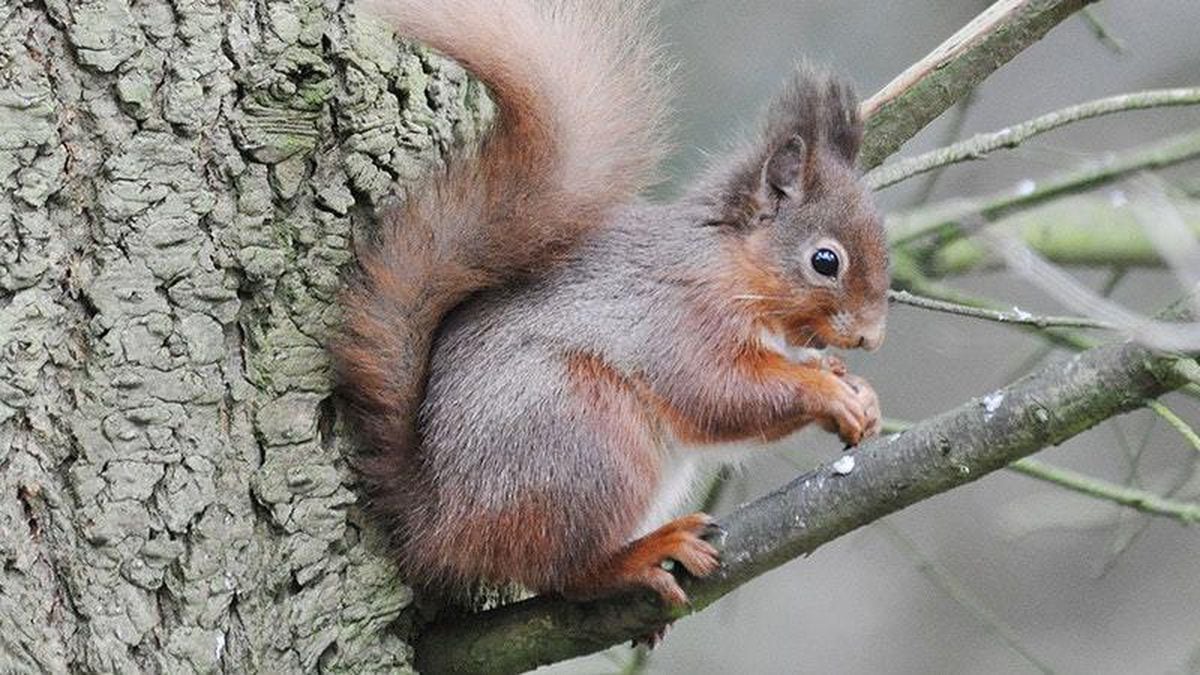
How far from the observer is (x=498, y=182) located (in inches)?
82.4

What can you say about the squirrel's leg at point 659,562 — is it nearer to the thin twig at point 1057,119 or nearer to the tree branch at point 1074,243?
the thin twig at point 1057,119

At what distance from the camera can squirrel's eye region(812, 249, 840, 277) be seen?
2266 mm

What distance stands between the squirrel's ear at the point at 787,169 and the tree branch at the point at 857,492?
60 cm

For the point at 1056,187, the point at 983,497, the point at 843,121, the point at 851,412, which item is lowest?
the point at 983,497

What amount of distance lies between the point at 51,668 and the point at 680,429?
33.0 inches

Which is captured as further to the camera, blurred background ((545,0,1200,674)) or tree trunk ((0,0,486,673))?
blurred background ((545,0,1200,674))

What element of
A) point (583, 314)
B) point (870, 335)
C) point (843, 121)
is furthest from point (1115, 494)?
point (583, 314)

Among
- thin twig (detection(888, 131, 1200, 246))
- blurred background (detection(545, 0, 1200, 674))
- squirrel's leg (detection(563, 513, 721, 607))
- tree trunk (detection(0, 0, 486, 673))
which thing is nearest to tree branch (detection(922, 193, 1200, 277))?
thin twig (detection(888, 131, 1200, 246))

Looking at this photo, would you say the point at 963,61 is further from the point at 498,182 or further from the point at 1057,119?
the point at 498,182

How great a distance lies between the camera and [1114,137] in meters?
5.25

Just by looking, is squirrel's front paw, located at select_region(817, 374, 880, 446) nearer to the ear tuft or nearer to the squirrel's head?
the squirrel's head

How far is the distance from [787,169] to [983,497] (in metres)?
3.26

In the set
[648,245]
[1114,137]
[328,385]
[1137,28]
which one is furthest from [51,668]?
[1114,137]

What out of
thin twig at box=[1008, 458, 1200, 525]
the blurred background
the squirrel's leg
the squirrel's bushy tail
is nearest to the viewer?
the squirrel's leg
